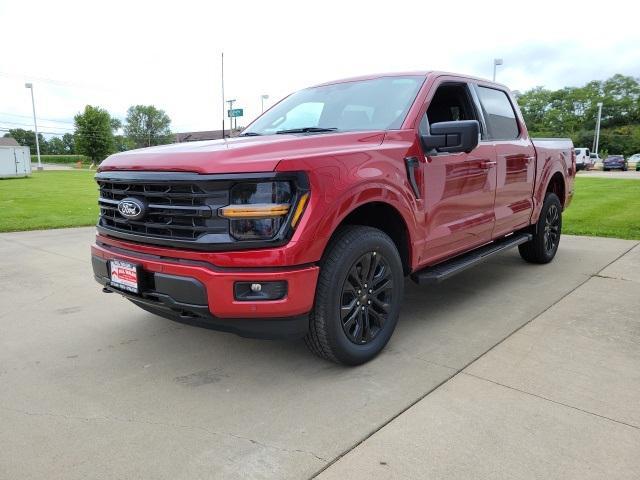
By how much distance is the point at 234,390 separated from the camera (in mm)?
2875

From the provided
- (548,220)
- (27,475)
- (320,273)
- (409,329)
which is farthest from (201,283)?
(548,220)

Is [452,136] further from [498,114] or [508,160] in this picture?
[498,114]

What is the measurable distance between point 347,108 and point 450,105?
0.96 meters

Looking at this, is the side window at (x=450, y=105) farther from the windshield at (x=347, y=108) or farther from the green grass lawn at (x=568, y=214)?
the green grass lawn at (x=568, y=214)

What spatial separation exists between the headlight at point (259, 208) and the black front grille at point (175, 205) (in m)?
0.06

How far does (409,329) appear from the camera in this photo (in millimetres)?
3812

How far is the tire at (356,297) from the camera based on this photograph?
284cm

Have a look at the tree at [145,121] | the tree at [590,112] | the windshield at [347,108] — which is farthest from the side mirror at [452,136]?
the tree at [145,121]

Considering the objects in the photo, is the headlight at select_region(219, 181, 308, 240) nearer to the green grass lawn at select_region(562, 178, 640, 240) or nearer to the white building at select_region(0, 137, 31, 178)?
the green grass lawn at select_region(562, 178, 640, 240)

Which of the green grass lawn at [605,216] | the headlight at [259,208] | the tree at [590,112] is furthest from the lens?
the tree at [590,112]

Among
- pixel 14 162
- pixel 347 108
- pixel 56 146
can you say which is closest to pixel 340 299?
pixel 347 108

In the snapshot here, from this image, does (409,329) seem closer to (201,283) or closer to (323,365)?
(323,365)

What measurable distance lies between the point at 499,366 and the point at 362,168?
59.3 inches

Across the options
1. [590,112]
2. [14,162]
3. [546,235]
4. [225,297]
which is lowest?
[546,235]
